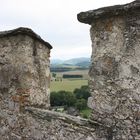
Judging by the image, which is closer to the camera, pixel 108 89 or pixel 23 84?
pixel 108 89

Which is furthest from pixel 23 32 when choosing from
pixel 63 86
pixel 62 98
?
pixel 63 86

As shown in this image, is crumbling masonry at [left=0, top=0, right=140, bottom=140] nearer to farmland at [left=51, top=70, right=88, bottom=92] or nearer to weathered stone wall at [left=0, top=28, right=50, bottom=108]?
weathered stone wall at [left=0, top=28, right=50, bottom=108]

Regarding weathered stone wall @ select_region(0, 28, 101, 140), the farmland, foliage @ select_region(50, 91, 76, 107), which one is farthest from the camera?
the farmland

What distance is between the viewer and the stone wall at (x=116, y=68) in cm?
395

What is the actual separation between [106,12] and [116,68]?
2.04 ft

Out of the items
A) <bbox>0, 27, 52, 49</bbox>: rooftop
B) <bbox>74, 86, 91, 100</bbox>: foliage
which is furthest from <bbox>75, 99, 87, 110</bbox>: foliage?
<bbox>0, 27, 52, 49</bbox>: rooftop

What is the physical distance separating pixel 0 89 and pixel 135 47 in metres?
2.66

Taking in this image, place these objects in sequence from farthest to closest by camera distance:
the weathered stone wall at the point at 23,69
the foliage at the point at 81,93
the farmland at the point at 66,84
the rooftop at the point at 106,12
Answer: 1. the farmland at the point at 66,84
2. the foliage at the point at 81,93
3. the weathered stone wall at the point at 23,69
4. the rooftop at the point at 106,12

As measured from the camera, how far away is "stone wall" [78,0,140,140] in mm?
3947

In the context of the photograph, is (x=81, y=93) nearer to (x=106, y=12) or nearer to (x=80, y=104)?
(x=80, y=104)

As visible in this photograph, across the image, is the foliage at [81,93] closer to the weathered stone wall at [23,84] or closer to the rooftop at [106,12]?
the weathered stone wall at [23,84]

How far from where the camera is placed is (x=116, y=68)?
413 cm

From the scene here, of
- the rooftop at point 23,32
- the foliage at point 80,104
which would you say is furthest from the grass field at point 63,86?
the rooftop at point 23,32

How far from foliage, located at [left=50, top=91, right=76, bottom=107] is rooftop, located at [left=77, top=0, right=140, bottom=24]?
114 feet
